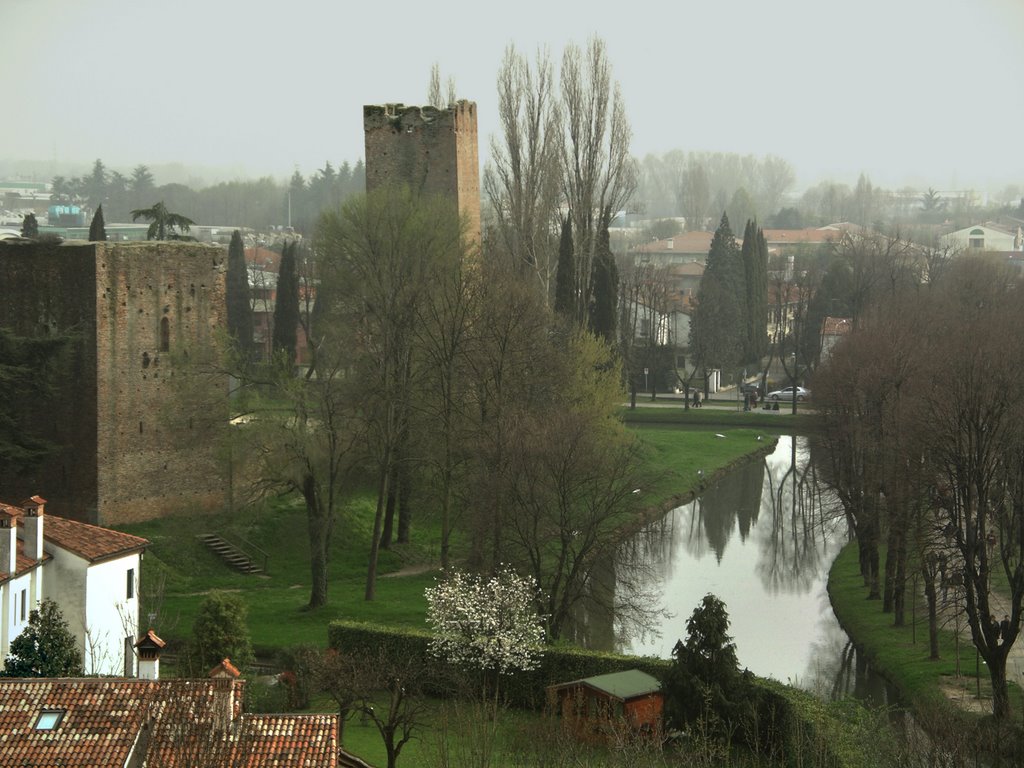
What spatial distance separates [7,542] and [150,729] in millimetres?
8013

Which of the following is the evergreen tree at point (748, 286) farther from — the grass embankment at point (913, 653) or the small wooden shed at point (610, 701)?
the small wooden shed at point (610, 701)

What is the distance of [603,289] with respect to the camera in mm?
55438

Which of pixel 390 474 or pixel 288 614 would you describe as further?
pixel 390 474

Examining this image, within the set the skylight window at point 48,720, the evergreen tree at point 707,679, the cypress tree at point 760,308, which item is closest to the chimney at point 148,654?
the skylight window at point 48,720

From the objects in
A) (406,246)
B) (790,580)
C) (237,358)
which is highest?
(406,246)

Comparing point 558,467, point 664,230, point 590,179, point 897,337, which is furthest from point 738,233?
point 558,467

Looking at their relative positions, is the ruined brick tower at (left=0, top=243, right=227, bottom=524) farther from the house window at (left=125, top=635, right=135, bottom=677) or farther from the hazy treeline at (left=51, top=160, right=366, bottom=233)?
the hazy treeline at (left=51, top=160, right=366, bottom=233)

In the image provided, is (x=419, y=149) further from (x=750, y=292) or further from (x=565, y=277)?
(x=750, y=292)

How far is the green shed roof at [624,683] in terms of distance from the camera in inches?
939

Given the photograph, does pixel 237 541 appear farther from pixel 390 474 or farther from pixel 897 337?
pixel 897 337

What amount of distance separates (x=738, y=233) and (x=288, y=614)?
4987 inches

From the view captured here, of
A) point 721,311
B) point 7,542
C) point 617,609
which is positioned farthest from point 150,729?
point 721,311

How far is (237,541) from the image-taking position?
35.2 m

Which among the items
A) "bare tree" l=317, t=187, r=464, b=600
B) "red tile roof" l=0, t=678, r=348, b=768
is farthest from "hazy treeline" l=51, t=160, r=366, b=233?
"red tile roof" l=0, t=678, r=348, b=768
